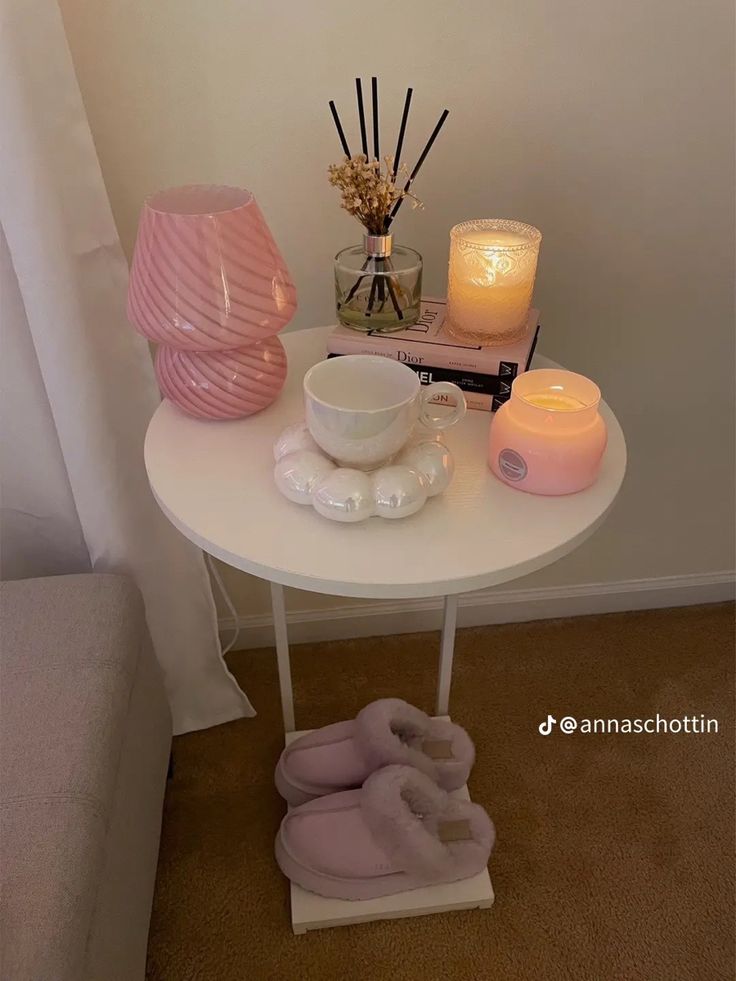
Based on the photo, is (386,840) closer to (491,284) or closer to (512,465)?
(512,465)

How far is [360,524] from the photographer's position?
0.75 m

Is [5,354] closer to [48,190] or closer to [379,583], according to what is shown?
[48,190]

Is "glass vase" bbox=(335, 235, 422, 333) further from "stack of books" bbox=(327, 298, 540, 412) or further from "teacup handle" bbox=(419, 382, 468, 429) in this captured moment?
"teacup handle" bbox=(419, 382, 468, 429)

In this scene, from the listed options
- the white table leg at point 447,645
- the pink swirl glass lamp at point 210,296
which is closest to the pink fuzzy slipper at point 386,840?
the white table leg at point 447,645

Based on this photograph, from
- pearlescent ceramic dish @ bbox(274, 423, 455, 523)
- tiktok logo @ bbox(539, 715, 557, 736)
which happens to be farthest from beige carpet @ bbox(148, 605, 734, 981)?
pearlescent ceramic dish @ bbox(274, 423, 455, 523)

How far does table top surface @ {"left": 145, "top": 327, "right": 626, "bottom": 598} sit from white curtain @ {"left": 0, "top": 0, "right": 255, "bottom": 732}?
0.20 metres

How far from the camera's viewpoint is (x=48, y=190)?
873 mm

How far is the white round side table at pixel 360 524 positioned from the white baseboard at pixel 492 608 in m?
0.67

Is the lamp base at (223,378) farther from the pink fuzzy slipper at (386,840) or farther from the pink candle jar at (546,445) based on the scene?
the pink fuzzy slipper at (386,840)

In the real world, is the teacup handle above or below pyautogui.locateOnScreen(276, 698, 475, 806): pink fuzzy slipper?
above

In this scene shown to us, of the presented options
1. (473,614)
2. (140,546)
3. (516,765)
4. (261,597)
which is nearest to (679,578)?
(473,614)

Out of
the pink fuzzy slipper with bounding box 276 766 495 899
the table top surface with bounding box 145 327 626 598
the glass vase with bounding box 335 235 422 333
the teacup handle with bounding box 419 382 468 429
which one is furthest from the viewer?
the pink fuzzy slipper with bounding box 276 766 495 899

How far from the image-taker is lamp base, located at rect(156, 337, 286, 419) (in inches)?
32.9

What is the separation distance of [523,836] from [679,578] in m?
0.62
